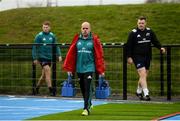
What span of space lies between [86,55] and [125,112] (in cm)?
157

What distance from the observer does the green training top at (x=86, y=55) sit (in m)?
13.2

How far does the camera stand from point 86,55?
13.2 meters

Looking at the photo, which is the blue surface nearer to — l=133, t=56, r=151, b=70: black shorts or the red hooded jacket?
the red hooded jacket

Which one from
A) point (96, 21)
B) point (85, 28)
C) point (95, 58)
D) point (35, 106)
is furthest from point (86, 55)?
point (96, 21)

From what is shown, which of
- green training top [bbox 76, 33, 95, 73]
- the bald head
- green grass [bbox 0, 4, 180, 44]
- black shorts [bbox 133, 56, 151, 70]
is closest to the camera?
the bald head

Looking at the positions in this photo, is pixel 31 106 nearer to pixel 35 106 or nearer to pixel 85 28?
pixel 35 106

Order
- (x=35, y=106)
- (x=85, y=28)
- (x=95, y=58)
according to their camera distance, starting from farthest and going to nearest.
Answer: (x=35, y=106)
(x=95, y=58)
(x=85, y=28)

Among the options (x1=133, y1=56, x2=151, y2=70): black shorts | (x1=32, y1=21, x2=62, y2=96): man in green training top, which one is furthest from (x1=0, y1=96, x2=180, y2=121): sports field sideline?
(x1=133, y1=56, x2=151, y2=70): black shorts

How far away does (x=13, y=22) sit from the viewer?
35625 millimetres

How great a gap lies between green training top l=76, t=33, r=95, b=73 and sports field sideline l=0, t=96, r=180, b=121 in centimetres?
133

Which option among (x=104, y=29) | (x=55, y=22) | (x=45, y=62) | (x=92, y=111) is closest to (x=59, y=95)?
(x=45, y=62)

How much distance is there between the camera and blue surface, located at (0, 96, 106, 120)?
44.5 ft

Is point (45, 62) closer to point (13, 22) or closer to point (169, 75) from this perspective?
point (169, 75)

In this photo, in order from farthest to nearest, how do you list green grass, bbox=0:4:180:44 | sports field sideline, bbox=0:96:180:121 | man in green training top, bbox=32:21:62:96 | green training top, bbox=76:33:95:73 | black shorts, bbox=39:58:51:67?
green grass, bbox=0:4:180:44, black shorts, bbox=39:58:51:67, man in green training top, bbox=32:21:62:96, sports field sideline, bbox=0:96:180:121, green training top, bbox=76:33:95:73
